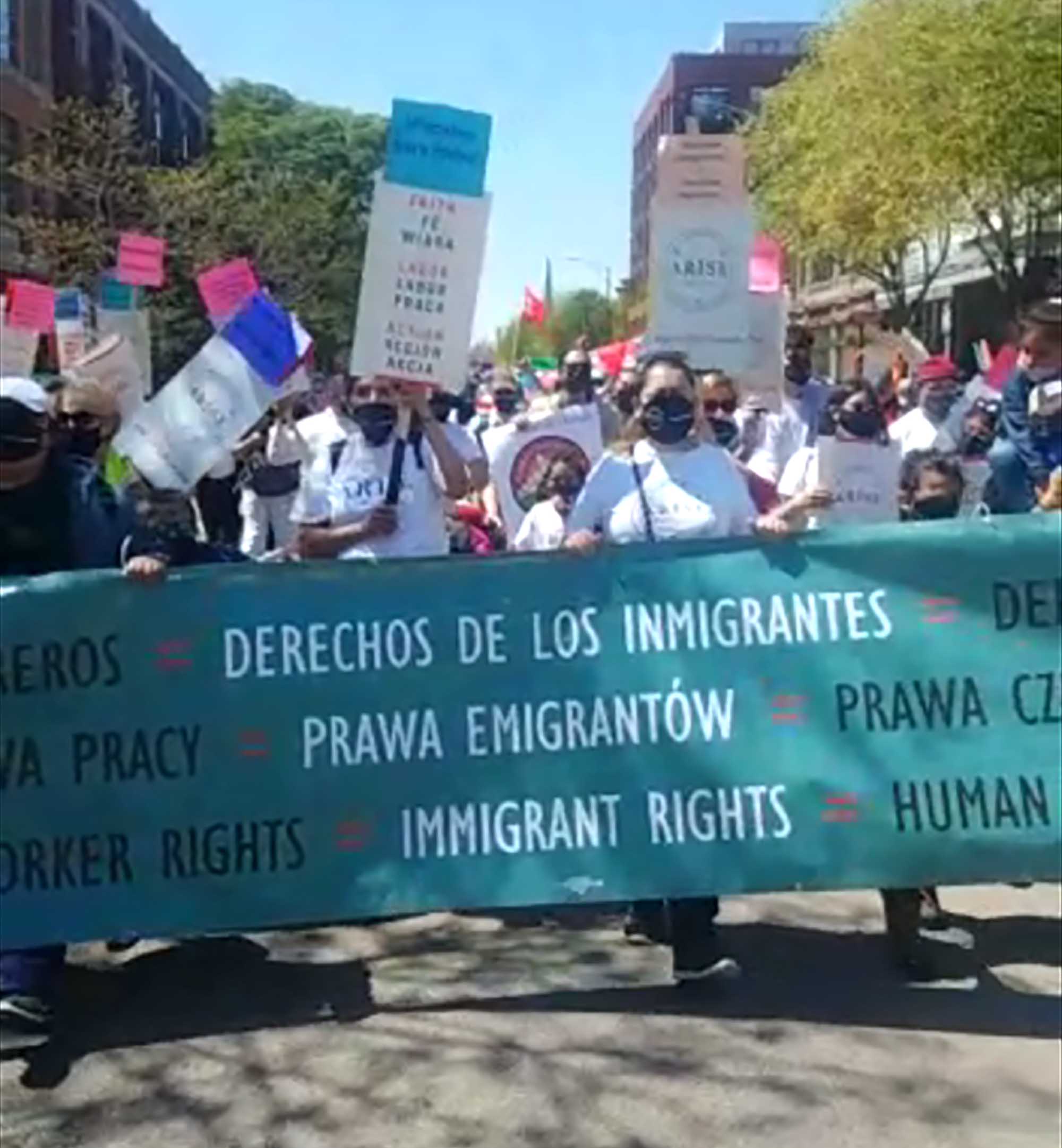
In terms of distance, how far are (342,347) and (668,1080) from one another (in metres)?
49.1

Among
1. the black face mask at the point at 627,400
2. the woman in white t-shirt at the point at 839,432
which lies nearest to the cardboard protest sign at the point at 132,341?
the black face mask at the point at 627,400

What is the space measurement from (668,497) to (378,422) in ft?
3.74

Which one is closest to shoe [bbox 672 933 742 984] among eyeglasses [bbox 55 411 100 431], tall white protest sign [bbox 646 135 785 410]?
tall white protest sign [bbox 646 135 785 410]

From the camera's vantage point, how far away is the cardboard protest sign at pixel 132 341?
378 inches

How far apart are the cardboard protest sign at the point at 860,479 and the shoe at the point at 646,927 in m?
1.95

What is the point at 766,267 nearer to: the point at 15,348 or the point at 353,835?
the point at 15,348

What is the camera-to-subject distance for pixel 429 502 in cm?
637

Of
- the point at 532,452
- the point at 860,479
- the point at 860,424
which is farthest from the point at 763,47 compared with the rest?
the point at 860,479

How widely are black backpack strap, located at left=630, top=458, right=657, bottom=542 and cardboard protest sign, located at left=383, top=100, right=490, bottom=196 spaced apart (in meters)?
1.09

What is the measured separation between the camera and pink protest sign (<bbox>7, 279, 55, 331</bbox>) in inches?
A: 452

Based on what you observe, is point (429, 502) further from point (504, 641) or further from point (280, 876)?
point (280, 876)

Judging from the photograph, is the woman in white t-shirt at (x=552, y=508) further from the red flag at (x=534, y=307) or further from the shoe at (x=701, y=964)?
the red flag at (x=534, y=307)

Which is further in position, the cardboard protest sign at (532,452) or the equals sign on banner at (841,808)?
the cardboard protest sign at (532,452)

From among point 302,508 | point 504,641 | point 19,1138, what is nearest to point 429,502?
point 302,508
